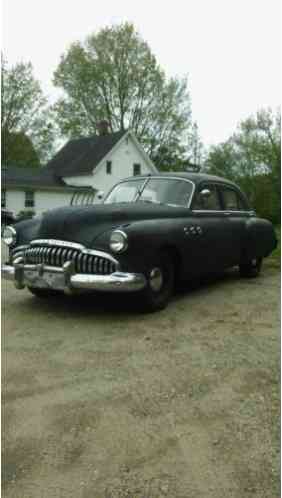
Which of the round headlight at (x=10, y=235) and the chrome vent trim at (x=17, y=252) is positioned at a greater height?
the round headlight at (x=10, y=235)

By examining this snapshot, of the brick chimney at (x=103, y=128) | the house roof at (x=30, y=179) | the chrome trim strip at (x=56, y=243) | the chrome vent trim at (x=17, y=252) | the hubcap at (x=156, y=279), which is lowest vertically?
the hubcap at (x=156, y=279)

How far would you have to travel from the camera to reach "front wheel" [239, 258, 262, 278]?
718cm

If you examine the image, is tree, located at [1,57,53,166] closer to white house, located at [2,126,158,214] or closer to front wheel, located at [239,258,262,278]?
white house, located at [2,126,158,214]

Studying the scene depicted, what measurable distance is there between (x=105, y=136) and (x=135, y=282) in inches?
1235

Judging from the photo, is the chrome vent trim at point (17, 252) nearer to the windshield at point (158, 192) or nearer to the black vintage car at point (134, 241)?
the black vintage car at point (134, 241)

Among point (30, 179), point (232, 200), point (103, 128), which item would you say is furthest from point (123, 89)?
point (232, 200)

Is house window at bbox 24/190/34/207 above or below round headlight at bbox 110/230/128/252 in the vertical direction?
above

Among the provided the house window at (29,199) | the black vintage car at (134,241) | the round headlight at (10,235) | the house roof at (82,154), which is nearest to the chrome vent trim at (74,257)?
the black vintage car at (134,241)

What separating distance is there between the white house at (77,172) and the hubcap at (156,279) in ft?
82.4

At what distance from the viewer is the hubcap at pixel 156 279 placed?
4.68m

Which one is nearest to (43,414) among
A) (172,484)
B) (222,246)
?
(172,484)

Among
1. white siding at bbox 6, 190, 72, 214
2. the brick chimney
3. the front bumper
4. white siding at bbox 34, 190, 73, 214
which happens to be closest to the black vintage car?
the front bumper

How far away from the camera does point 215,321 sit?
4508mm

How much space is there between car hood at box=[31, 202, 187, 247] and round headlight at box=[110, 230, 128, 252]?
0.77 ft
